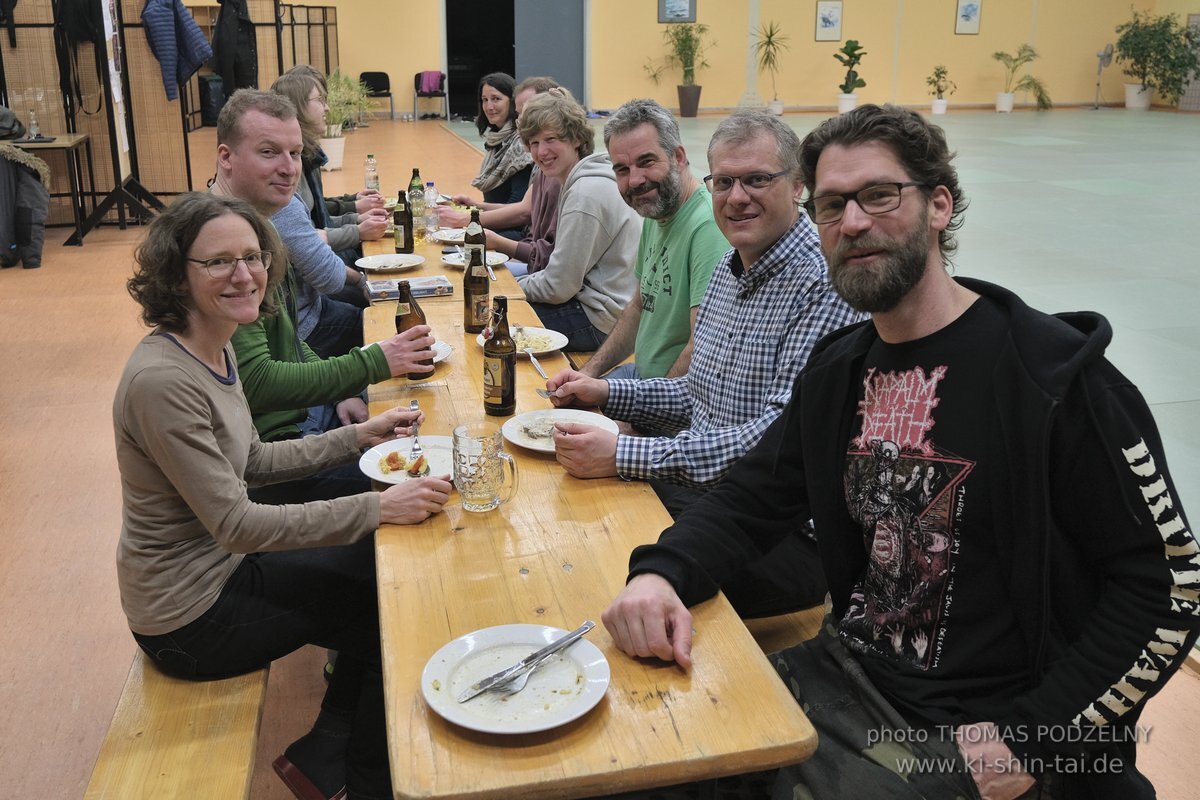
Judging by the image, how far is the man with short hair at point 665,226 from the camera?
310cm

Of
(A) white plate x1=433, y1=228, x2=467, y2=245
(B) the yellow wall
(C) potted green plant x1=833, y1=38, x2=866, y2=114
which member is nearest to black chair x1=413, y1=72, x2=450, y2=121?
(B) the yellow wall

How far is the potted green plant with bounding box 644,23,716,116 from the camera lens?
65.3ft

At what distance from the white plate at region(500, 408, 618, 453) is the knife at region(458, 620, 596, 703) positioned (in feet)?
2.48

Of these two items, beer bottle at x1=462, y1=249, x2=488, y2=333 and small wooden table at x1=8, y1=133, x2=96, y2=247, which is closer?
beer bottle at x1=462, y1=249, x2=488, y2=333

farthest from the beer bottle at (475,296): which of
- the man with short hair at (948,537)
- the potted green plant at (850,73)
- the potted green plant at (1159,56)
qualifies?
the potted green plant at (1159,56)

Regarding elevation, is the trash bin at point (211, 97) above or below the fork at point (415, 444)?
above

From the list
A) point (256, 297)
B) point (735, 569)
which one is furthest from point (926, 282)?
point (256, 297)

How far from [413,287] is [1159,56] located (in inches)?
831

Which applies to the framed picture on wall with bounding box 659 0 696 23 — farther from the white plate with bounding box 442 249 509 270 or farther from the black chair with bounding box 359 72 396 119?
the white plate with bounding box 442 249 509 270

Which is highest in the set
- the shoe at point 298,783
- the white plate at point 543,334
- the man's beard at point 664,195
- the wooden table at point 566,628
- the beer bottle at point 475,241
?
the man's beard at point 664,195

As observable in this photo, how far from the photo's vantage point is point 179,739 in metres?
1.87

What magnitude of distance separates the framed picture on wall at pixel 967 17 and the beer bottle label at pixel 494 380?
71.3 ft

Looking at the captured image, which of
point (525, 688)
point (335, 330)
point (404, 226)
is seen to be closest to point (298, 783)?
point (525, 688)

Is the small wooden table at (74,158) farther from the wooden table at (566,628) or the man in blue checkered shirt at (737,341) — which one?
the wooden table at (566,628)
